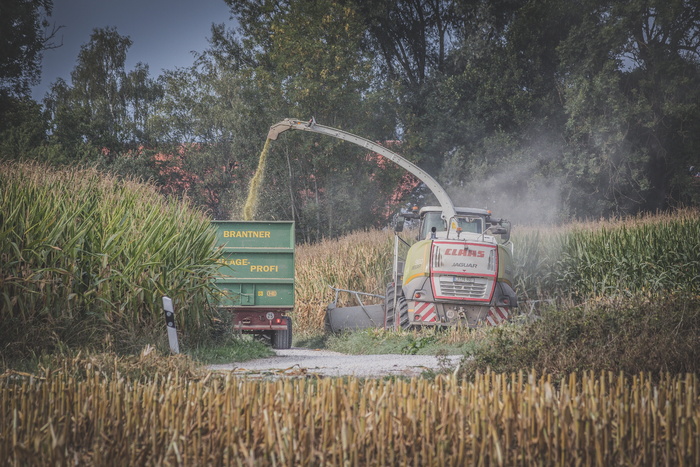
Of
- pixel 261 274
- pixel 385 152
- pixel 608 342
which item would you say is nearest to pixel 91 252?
pixel 261 274

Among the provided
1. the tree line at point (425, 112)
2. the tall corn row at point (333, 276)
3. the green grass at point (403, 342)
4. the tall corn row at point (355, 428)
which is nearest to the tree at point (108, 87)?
the tree line at point (425, 112)

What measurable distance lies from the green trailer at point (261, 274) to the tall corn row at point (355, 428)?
989 centimetres

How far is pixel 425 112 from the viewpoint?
1422 inches

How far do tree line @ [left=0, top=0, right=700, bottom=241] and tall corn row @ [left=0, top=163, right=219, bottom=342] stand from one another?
20.8m

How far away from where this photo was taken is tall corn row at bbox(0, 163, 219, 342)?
884cm

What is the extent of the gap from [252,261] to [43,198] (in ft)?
18.4

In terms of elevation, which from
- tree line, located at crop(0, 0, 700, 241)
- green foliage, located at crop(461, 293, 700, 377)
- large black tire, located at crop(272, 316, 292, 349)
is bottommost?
large black tire, located at crop(272, 316, 292, 349)

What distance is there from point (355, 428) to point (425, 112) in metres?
32.8

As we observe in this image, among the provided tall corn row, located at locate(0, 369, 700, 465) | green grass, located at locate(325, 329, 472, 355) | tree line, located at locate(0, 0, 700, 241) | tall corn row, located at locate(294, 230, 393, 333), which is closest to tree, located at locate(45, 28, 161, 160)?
tree line, located at locate(0, 0, 700, 241)

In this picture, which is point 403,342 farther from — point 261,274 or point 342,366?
point 261,274

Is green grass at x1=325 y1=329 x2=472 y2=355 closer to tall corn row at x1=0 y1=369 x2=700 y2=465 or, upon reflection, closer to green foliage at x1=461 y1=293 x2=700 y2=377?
green foliage at x1=461 y1=293 x2=700 y2=377

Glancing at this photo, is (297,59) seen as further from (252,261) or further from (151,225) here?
(151,225)

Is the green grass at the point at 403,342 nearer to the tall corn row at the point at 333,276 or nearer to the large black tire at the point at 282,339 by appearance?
the large black tire at the point at 282,339

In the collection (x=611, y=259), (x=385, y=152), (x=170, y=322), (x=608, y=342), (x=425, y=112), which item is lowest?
(x=608, y=342)
